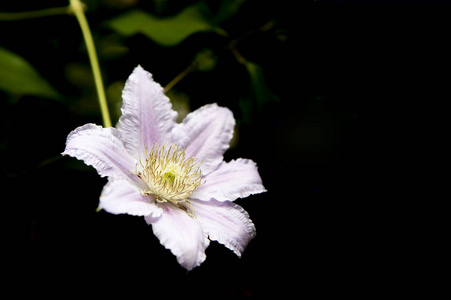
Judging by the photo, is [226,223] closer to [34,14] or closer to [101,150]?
[101,150]

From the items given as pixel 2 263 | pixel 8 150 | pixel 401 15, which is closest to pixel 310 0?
pixel 401 15

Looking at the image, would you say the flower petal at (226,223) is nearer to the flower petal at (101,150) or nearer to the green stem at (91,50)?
the flower petal at (101,150)

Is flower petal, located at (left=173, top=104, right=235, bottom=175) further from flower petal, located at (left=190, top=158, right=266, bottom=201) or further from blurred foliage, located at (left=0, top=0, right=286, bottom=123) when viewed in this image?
blurred foliage, located at (left=0, top=0, right=286, bottom=123)

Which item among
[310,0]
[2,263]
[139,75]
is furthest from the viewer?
[310,0]

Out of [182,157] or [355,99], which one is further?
[355,99]

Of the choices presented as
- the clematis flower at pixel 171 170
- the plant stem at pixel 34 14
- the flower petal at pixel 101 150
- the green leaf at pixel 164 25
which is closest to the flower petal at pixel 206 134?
the clematis flower at pixel 171 170

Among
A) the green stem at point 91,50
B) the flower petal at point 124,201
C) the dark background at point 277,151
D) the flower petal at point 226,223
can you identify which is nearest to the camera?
the flower petal at point 124,201

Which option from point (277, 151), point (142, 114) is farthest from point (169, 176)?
point (277, 151)

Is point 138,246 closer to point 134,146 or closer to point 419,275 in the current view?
point 134,146
